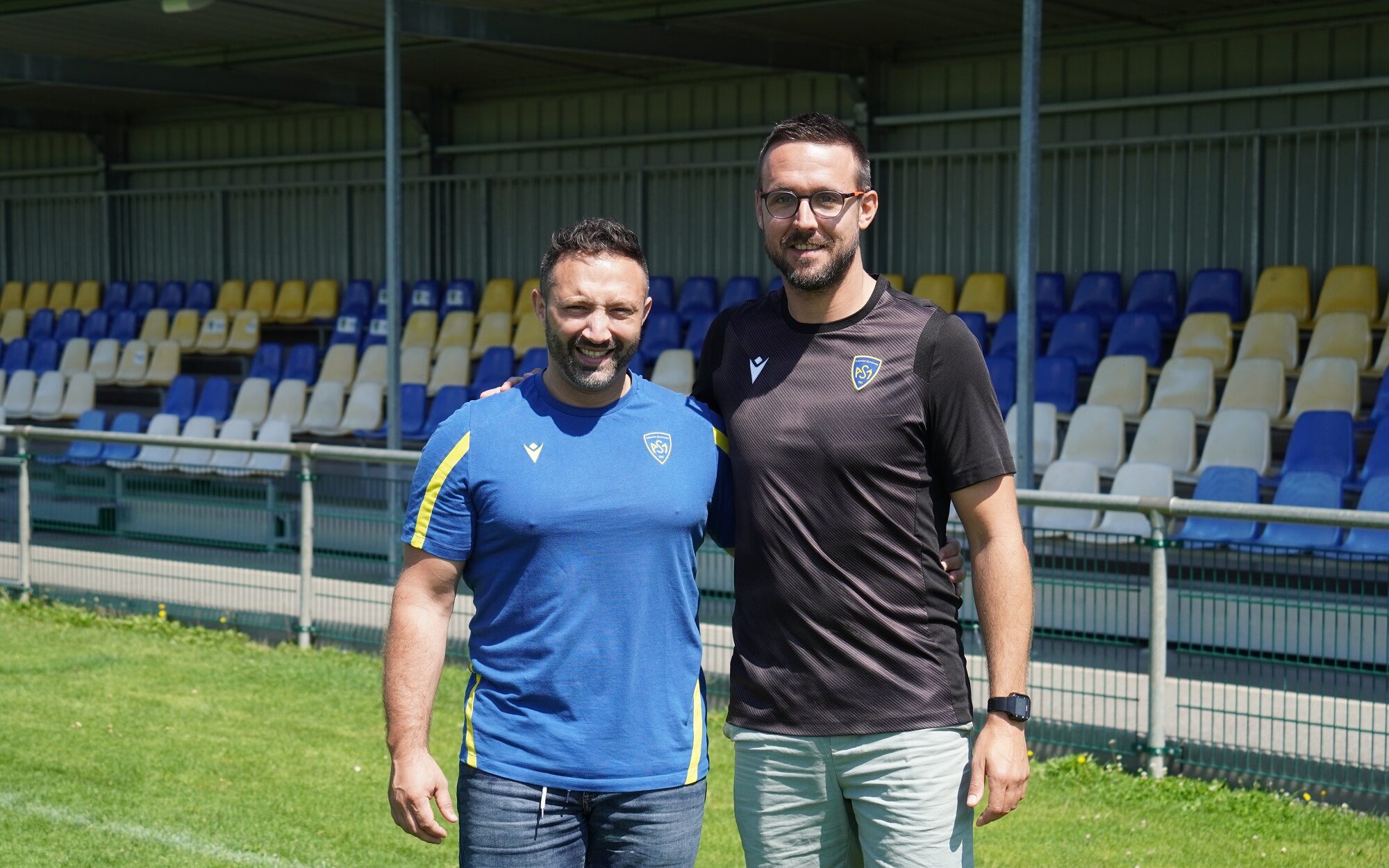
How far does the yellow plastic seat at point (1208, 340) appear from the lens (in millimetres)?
11320

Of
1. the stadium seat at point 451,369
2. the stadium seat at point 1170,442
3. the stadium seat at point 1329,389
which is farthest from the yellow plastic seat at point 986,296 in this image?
the stadium seat at point 451,369

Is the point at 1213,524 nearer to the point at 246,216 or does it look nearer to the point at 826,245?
the point at 826,245

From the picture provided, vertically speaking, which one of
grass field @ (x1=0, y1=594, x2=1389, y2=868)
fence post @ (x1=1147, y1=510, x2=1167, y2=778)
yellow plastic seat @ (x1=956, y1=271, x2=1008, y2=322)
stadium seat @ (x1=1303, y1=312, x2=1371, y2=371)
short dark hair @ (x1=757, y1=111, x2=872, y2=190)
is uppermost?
A: yellow plastic seat @ (x1=956, y1=271, x2=1008, y2=322)

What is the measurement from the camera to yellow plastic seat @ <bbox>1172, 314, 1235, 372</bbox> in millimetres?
11320

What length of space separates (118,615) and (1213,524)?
6.24 m

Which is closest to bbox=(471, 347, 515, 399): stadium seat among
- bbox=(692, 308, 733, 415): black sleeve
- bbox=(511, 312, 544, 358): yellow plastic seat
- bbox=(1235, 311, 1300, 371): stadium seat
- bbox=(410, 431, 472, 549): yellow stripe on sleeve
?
bbox=(511, 312, 544, 358): yellow plastic seat

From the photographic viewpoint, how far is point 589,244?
2.70 meters

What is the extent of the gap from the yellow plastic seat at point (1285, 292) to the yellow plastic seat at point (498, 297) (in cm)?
748

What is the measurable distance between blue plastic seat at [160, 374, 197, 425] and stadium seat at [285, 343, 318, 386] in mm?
984

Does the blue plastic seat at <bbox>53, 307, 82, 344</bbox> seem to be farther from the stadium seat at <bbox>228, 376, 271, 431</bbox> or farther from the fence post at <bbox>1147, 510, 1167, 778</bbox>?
the fence post at <bbox>1147, 510, 1167, 778</bbox>

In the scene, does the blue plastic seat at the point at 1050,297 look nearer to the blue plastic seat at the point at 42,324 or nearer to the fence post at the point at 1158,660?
the fence post at the point at 1158,660

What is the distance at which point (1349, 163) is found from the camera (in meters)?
12.2

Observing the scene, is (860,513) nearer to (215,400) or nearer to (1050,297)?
(1050,297)

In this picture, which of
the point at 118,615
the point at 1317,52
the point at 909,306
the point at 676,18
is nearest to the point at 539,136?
the point at 676,18
